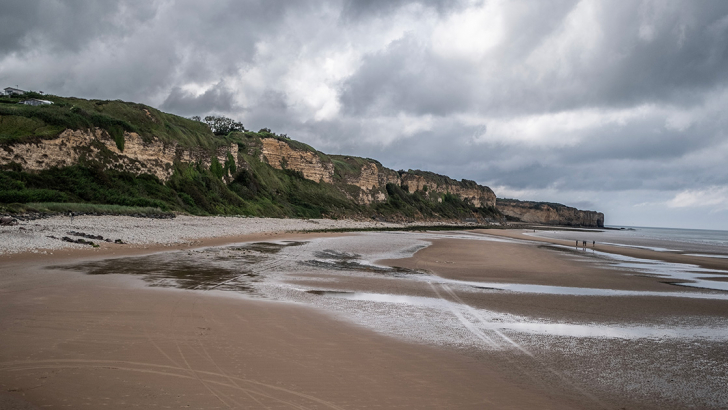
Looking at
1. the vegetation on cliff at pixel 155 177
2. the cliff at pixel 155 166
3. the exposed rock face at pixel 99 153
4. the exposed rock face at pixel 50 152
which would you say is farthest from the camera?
the cliff at pixel 155 166

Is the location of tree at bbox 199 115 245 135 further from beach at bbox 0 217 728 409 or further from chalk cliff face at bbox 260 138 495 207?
beach at bbox 0 217 728 409

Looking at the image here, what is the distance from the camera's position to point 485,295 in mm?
10102

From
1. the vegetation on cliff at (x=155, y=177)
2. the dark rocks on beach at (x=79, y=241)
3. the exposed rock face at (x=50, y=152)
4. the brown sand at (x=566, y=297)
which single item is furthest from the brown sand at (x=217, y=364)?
the exposed rock face at (x=50, y=152)

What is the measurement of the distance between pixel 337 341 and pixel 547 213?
197594 mm

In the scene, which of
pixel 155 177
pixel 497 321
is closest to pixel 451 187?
pixel 155 177

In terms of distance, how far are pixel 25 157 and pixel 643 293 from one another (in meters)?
43.5

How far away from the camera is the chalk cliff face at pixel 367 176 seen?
77.5m

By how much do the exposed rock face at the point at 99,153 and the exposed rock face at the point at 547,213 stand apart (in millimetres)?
169190

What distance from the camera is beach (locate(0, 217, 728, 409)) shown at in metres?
3.88

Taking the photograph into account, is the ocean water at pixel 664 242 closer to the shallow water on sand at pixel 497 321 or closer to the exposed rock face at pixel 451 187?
the shallow water on sand at pixel 497 321

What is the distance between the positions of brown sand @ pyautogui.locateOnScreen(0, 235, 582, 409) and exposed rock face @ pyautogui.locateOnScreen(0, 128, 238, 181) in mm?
34787

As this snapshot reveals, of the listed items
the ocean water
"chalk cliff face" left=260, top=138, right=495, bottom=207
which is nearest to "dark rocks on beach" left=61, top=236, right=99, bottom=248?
the ocean water

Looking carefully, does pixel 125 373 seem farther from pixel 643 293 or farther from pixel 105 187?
pixel 105 187

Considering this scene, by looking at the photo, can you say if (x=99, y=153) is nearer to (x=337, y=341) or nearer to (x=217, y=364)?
(x=337, y=341)
